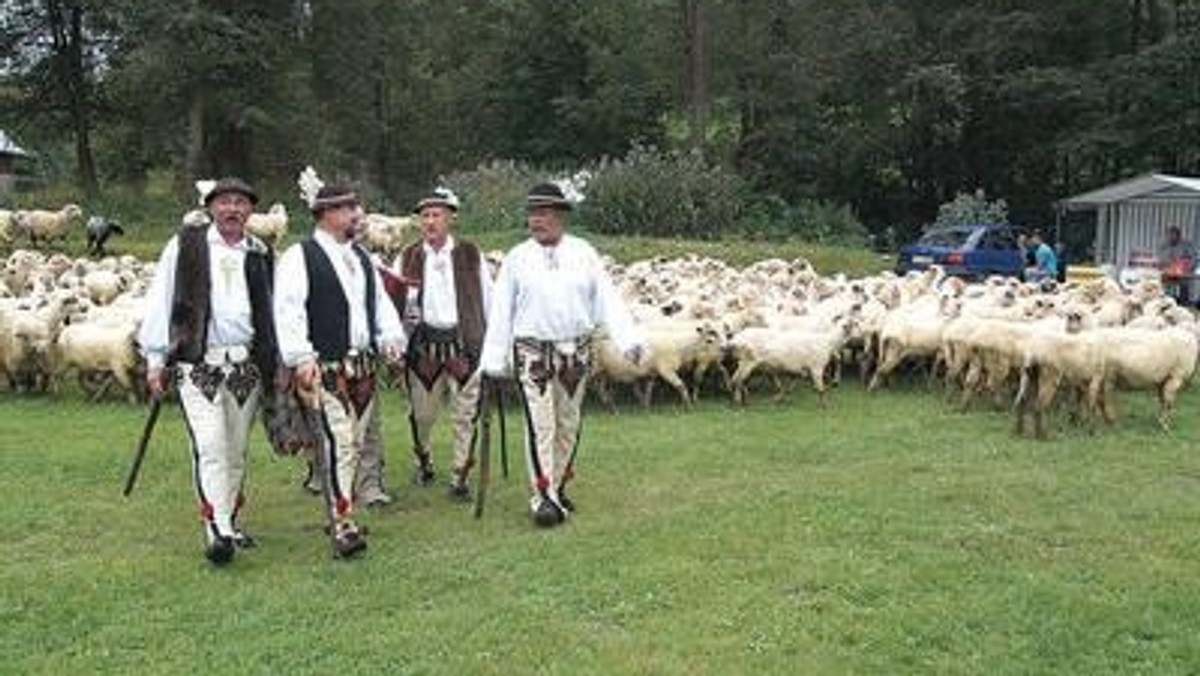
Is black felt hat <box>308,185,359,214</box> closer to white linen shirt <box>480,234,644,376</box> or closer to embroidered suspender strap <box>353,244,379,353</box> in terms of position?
embroidered suspender strap <box>353,244,379,353</box>

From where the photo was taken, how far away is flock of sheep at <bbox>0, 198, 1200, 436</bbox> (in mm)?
12055

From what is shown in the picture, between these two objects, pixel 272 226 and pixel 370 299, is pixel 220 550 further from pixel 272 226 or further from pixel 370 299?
pixel 272 226


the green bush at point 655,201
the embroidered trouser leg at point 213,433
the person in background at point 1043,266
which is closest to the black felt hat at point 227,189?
the embroidered trouser leg at point 213,433

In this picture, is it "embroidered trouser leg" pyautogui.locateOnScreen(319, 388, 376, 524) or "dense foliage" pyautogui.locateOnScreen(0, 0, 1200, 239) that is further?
"dense foliage" pyautogui.locateOnScreen(0, 0, 1200, 239)

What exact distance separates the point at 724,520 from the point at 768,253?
780 inches

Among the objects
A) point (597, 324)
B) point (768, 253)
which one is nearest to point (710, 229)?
point (768, 253)

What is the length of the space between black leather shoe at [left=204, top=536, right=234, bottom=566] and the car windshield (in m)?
23.0

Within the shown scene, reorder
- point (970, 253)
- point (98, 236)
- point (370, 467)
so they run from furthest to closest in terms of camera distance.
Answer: point (970, 253) → point (98, 236) → point (370, 467)

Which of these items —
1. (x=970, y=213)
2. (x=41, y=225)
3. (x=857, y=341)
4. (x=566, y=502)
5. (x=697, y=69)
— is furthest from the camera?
(x=697, y=69)

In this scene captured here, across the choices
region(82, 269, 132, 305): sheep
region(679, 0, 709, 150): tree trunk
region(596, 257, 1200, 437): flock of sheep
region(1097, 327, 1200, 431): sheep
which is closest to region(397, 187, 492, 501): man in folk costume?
region(596, 257, 1200, 437): flock of sheep

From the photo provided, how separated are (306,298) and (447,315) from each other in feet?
6.32

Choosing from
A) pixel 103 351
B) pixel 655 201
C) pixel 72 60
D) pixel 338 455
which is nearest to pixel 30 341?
pixel 103 351

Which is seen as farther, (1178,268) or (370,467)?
(1178,268)

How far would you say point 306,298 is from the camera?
26.2ft
